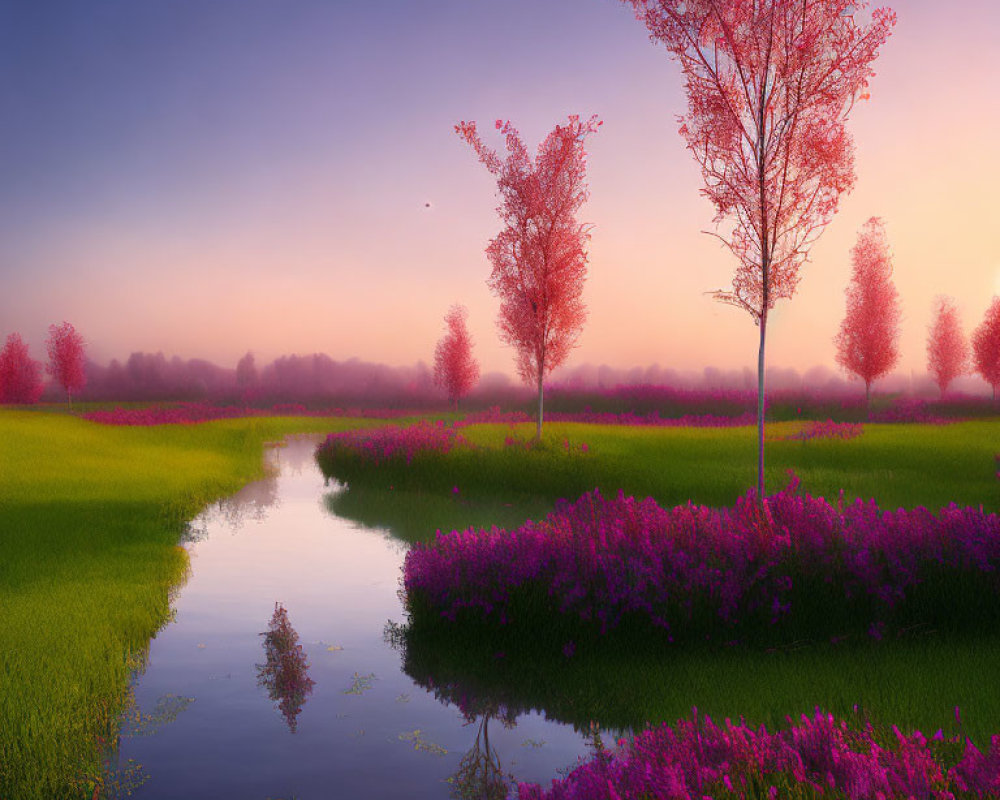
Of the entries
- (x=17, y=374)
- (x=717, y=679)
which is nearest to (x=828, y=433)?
(x=717, y=679)

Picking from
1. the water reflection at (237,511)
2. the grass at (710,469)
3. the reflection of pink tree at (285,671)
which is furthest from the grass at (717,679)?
the grass at (710,469)

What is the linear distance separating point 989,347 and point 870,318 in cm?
1104

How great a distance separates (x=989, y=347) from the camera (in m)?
43.7

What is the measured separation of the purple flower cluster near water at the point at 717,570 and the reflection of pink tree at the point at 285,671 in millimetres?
1257

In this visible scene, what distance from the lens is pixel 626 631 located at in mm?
6820

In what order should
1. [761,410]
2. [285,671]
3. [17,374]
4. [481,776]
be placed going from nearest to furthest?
[481,776], [285,671], [761,410], [17,374]

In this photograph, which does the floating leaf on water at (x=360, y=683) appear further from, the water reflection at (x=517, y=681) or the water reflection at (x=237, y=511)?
the water reflection at (x=237, y=511)

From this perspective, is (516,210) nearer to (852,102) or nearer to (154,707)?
(852,102)

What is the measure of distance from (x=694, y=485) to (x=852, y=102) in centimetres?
787

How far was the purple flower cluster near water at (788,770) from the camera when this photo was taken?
10.0 feet

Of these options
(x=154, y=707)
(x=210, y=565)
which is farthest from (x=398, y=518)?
(x=154, y=707)

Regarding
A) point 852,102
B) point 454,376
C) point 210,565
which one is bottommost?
point 210,565

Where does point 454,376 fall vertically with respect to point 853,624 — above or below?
above

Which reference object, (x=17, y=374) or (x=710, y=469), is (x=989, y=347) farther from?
(x=17, y=374)
